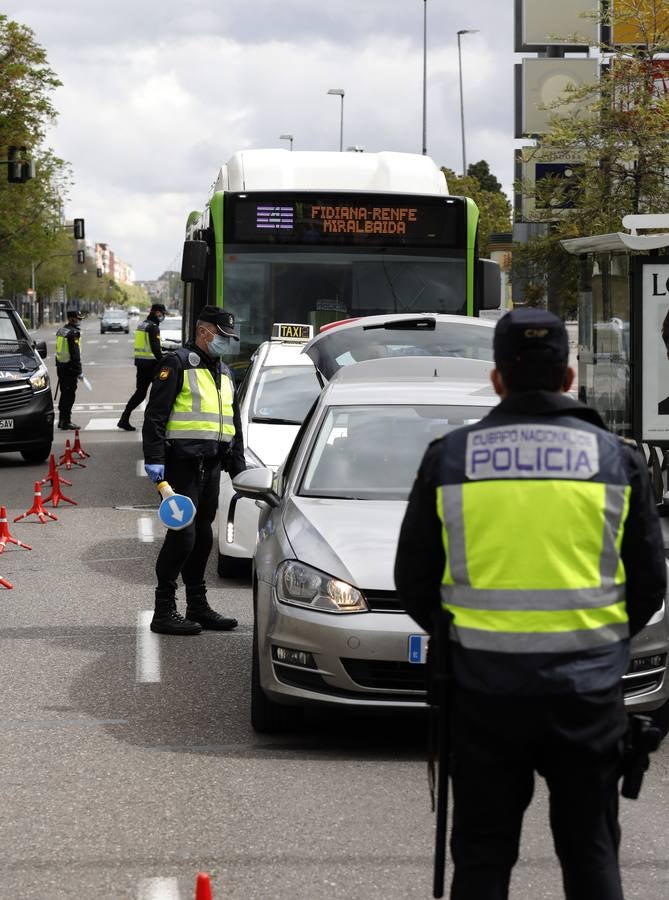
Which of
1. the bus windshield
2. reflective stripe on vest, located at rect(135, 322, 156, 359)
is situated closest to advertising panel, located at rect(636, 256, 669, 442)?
the bus windshield

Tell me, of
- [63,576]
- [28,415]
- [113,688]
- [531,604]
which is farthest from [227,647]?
[28,415]

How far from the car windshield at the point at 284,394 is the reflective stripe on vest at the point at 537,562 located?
797 cm

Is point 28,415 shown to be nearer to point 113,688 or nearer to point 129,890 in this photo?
point 113,688

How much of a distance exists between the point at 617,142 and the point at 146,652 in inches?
844

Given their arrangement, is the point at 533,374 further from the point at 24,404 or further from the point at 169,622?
the point at 24,404

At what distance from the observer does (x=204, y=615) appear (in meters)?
8.85

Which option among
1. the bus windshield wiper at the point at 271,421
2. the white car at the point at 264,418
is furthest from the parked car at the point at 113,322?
the bus windshield wiper at the point at 271,421

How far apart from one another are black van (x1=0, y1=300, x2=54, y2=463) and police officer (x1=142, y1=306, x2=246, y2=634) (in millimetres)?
9731

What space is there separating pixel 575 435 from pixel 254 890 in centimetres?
198

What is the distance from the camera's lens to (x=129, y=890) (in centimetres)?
463

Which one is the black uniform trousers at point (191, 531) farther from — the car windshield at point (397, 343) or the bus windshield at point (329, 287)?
the bus windshield at point (329, 287)

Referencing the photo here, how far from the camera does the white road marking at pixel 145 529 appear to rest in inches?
495

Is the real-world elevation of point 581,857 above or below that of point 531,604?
below

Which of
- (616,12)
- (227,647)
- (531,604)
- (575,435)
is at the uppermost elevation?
(616,12)
